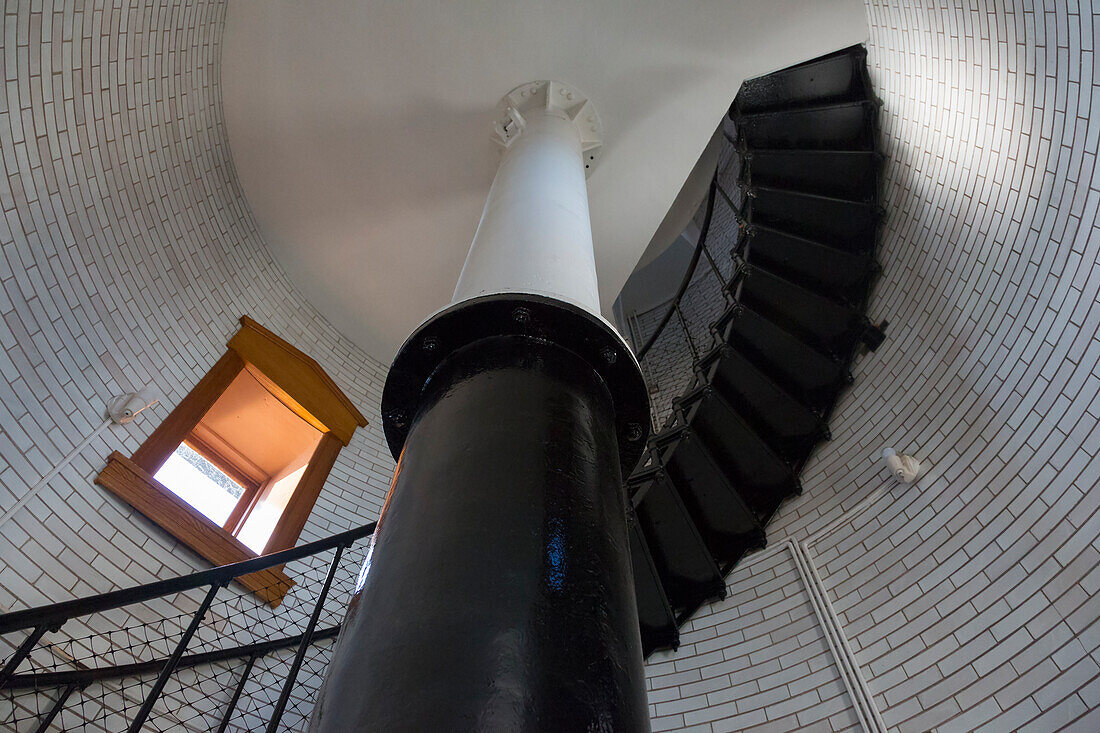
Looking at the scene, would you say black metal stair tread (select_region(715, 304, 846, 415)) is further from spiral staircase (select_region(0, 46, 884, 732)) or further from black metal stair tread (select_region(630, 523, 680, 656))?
black metal stair tread (select_region(630, 523, 680, 656))

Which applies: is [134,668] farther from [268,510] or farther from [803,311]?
[803,311]

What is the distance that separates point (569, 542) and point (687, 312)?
756 centimetres

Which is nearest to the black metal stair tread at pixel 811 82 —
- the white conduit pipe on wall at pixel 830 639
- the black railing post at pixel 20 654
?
the white conduit pipe on wall at pixel 830 639

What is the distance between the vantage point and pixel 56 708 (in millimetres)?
3002

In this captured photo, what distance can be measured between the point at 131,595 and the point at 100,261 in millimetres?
2349

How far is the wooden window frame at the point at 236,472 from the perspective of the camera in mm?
3982

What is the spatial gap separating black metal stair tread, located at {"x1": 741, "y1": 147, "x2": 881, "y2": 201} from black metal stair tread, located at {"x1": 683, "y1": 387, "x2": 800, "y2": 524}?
1.89 metres

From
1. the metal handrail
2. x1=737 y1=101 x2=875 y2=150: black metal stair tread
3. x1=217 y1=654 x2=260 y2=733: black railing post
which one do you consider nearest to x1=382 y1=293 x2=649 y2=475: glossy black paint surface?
the metal handrail

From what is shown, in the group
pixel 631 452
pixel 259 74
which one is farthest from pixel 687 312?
pixel 631 452

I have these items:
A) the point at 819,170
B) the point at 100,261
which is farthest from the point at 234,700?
the point at 819,170

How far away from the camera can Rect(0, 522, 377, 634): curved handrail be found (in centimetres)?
244

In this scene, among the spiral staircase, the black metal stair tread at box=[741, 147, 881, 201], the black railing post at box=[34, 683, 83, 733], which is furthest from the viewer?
the black metal stair tread at box=[741, 147, 881, 201]

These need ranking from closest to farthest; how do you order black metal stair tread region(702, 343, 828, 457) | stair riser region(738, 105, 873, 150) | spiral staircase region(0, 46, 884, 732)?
spiral staircase region(0, 46, 884, 732) < black metal stair tread region(702, 343, 828, 457) < stair riser region(738, 105, 873, 150)

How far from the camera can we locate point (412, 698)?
839 millimetres
